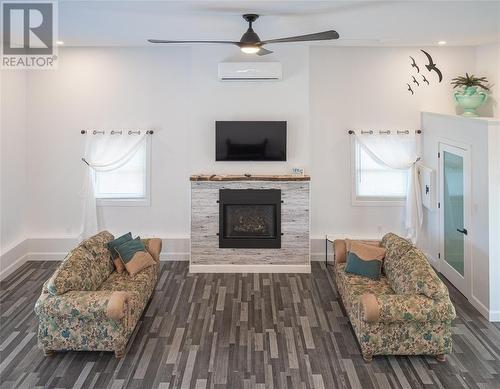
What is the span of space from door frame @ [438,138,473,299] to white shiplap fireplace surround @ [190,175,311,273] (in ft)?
6.35

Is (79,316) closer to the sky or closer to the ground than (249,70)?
closer to the ground

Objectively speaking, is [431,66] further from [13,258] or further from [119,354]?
[13,258]

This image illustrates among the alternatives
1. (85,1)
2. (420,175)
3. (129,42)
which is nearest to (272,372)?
(85,1)

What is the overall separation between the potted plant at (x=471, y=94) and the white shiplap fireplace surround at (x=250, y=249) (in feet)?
8.41

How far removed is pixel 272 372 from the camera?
422cm

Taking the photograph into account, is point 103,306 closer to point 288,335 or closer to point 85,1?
point 288,335

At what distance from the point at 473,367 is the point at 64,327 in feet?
12.8

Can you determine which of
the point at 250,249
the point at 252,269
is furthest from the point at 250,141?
the point at 252,269

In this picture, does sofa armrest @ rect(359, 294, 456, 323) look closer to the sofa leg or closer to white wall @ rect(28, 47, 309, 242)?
the sofa leg

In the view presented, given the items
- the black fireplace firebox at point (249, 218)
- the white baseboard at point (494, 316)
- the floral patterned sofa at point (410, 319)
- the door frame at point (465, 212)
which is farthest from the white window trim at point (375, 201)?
the floral patterned sofa at point (410, 319)

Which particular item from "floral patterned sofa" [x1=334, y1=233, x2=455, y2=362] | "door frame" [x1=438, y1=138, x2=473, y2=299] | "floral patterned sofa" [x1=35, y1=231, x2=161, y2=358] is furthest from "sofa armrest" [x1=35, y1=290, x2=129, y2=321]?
"door frame" [x1=438, y1=138, x2=473, y2=299]

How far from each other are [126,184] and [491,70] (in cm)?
591

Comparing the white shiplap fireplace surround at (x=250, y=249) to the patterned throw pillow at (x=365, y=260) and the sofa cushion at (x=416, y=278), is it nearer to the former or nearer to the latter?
the patterned throw pillow at (x=365, y=260)

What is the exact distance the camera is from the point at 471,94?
6.66 metres
